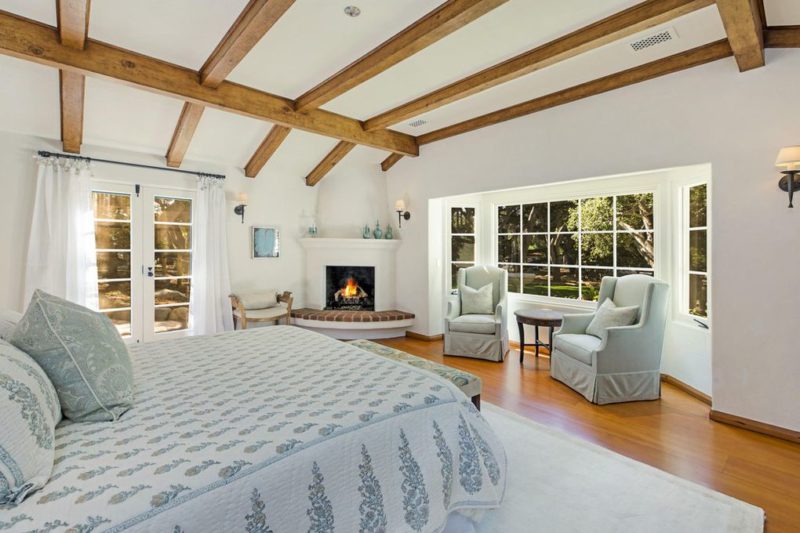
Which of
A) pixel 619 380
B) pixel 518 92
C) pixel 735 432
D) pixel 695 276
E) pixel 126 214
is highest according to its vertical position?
pixel 518 92

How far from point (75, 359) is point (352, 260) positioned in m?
4.45

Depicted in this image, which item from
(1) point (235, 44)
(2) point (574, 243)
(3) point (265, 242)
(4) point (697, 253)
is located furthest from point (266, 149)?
(4) point (697, 253)

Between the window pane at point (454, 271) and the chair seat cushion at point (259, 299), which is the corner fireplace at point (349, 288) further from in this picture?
the window pane at point (454, 271)

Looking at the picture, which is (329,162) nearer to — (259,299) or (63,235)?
(259,299)

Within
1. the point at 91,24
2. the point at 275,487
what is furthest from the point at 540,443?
the point at 91,24

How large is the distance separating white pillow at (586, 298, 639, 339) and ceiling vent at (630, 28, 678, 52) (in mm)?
2089

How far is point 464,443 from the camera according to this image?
65.6 inches

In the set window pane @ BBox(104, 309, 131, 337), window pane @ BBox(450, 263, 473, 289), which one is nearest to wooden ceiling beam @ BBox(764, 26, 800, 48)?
window pane @ BBox(450, 263, 473, 289)

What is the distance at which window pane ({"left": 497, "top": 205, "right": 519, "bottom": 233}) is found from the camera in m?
5.32

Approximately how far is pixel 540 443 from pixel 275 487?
80.0 inches

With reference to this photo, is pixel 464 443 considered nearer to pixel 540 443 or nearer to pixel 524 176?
pixel 540 443

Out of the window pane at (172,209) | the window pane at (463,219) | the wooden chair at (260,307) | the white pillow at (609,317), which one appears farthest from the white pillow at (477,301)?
the window pane at (172,209)

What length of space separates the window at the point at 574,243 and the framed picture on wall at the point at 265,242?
317cm

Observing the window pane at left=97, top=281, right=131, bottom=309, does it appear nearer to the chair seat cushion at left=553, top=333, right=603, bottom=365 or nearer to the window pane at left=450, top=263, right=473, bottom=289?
the window pane at left=450, top=263, right=473, bottom=289
